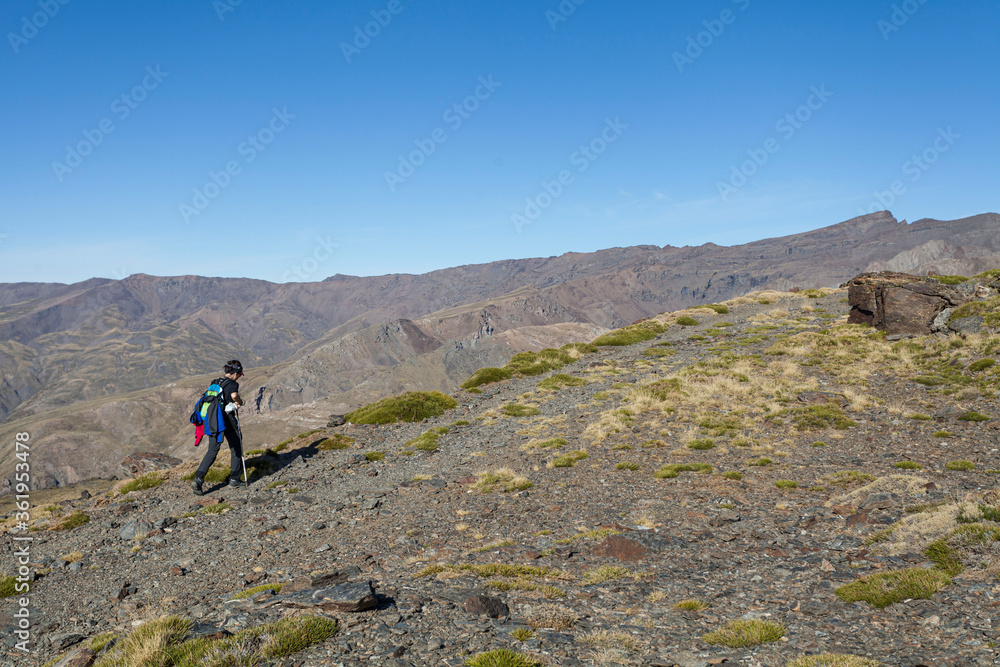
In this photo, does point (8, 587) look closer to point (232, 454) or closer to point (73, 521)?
point (73, 521)

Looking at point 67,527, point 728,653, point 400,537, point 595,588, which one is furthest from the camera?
point 67,527

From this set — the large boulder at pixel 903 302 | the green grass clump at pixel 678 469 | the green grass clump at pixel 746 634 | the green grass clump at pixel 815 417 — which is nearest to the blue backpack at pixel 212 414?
the green grass clump at pixel 678 469

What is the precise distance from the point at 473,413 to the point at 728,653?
21.4 metres

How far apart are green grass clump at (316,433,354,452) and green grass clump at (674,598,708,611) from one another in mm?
17072

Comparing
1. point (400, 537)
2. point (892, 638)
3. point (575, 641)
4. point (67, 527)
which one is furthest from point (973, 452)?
point (67, 527)

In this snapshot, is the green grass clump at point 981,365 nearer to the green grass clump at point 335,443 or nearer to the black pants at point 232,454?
the green grass clump at point 335,443

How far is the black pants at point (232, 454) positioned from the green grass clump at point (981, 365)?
103ft

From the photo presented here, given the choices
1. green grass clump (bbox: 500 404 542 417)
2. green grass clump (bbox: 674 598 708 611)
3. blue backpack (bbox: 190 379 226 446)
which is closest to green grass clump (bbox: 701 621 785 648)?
green grass clump (bbox: 674 598 708 611)

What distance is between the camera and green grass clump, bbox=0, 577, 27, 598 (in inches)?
448

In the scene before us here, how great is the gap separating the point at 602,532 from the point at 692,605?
3.87m

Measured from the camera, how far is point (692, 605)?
8.98 metres

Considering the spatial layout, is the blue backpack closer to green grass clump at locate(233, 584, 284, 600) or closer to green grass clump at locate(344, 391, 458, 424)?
green grass clump at locate(233, 584, 284, 600)

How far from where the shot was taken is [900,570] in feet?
29.9

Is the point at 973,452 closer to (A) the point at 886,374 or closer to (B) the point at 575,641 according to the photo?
(A) the point at 886,374
